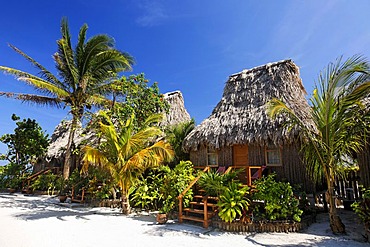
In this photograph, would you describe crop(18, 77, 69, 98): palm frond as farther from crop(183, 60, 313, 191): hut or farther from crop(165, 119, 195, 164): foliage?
crop(183, 60, 313, 191): hut

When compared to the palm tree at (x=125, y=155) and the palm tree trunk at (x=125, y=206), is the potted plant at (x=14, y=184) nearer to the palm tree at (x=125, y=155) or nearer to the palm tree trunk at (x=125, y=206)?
the palm tree at (x=125, y=155)

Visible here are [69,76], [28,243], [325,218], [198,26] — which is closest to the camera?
[28,243]

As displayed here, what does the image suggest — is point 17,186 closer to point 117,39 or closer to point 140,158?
point 117,39

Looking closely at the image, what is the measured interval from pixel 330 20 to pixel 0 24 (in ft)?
41.7

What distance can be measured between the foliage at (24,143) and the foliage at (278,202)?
1457cm

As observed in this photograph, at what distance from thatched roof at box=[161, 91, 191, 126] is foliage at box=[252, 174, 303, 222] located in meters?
8.23

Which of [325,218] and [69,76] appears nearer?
[325,218]

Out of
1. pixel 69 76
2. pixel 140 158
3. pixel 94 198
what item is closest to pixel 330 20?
pixel 140 158

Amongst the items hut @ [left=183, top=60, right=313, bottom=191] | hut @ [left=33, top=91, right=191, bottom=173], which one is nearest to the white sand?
hut @ [left=183, top=60, right=313, bottom=191]

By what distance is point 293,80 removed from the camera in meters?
9.64

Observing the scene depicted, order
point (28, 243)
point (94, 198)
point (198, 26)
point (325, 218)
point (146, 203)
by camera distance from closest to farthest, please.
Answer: point (28, 243)
point (325, 218)
point (146, 203)
point (94, 198)
point (198, 26)

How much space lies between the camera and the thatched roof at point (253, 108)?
26.7ft

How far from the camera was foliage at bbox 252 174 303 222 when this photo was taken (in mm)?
5367

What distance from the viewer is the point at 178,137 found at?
11.2m
